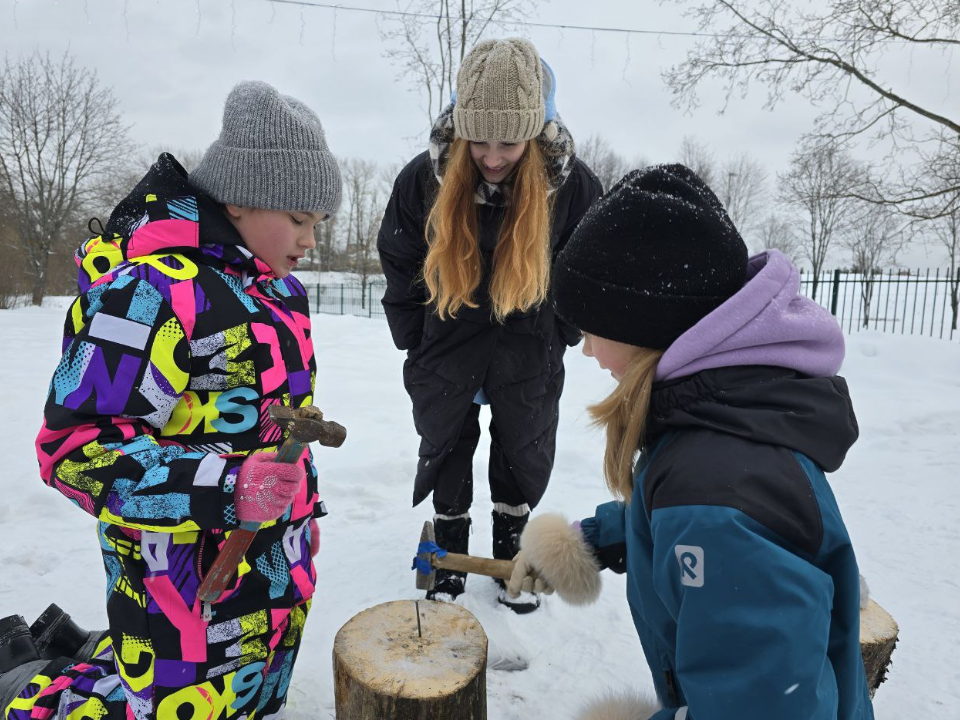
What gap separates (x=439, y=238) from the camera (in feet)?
8.07

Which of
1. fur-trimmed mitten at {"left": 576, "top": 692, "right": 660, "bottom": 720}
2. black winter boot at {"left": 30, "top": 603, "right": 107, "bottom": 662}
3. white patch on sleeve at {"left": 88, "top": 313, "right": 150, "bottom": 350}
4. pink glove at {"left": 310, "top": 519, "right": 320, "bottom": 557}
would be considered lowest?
black winter boot at {"left": 30, "top": 603, "right": 107, "bottom": 662}

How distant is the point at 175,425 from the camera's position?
1.65 meters

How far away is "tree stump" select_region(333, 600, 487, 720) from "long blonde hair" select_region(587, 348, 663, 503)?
2.68 feet

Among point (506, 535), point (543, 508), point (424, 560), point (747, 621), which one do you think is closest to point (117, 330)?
point (424, 560)

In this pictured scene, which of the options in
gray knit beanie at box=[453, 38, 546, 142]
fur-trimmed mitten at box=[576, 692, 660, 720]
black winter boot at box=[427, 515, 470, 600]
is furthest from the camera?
black winter boot at box=[427, 515, 470, 600]

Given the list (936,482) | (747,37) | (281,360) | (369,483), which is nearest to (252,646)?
(281,360)

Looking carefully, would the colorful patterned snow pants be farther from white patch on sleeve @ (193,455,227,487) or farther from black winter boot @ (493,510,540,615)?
black winter boot @ (493,510,540,615)

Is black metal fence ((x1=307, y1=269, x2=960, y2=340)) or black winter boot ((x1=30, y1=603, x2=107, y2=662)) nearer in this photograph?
black winter boot ((x1=30, y1=603, x2=107, y2=662))

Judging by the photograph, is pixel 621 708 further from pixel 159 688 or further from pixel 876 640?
pixel 159 688

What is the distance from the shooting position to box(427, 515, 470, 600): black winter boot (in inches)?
116

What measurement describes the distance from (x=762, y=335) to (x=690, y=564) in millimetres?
445

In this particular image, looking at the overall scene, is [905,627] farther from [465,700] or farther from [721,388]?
[721,388]

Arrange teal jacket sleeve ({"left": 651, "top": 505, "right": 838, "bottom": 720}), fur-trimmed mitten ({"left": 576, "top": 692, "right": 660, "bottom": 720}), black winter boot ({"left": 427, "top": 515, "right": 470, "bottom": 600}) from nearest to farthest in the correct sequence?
teal jacket sleeve ({"left": 651, "top": 505, "right": 838, "bottom": 720})
fur-trimmed mitten ({"left": 576, "top": 692, "right": 660, "bottom": 720})
black winter boot ({"left": 427, "top": 515, "right": 470, "bottom": 600})

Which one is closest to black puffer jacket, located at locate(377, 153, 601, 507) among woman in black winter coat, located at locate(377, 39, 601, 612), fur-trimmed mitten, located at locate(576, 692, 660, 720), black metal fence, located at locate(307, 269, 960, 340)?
woman in black winter coat, located at locate(377, 39, 601, 612)
